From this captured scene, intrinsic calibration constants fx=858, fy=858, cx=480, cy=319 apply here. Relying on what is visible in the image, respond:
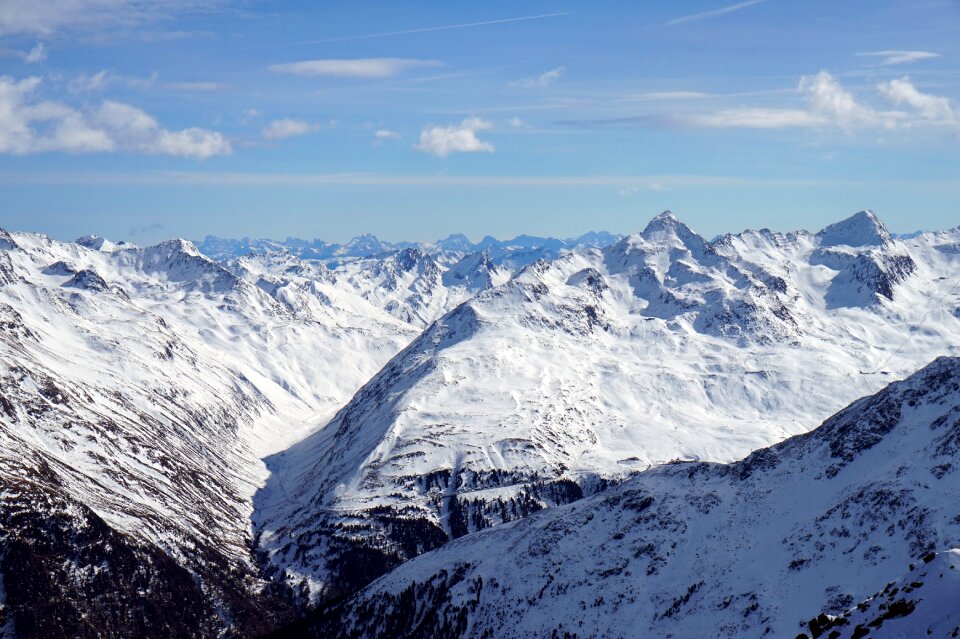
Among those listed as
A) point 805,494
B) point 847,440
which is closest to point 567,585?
point 805,494

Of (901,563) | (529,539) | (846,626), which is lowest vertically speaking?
(901,563)

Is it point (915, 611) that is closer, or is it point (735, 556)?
point (915, 611)

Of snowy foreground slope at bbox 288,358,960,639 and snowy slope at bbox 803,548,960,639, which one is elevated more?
snowy slope at bbox 803,548,960,639

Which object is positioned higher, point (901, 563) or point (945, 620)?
point (945, 620)

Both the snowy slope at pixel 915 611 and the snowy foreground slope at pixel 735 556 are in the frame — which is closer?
the snowy slope at pixel 915 611

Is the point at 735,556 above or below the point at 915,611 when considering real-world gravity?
below

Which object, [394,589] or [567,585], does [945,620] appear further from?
[394,589]

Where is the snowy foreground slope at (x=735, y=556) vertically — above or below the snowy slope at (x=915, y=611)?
below

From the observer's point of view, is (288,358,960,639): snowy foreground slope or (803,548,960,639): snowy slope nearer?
(803,548,960,639): snowy slope
